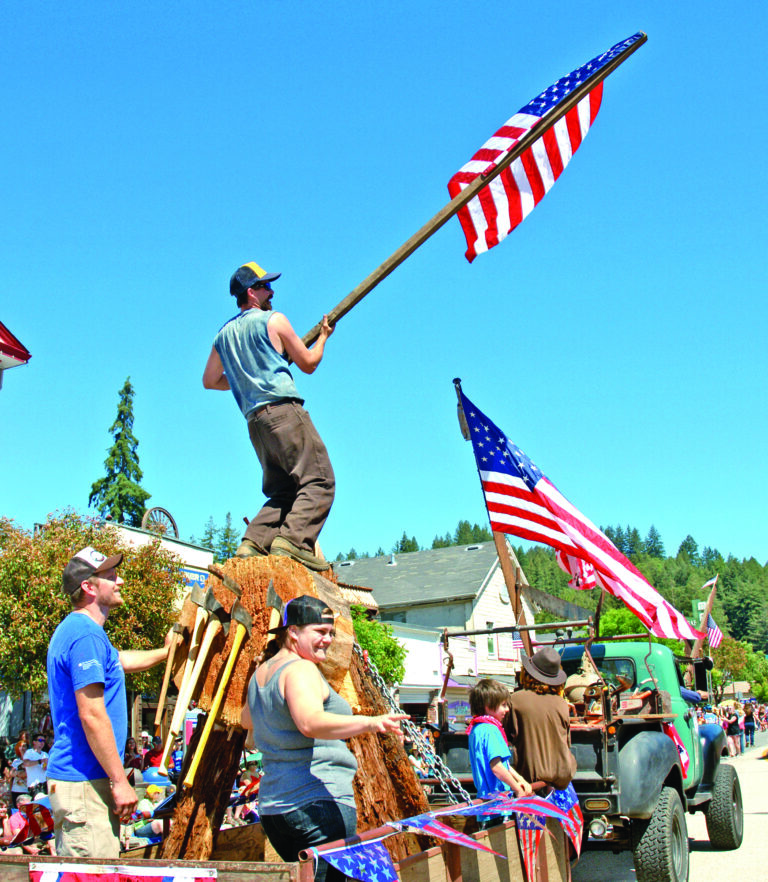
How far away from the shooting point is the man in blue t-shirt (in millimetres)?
3311

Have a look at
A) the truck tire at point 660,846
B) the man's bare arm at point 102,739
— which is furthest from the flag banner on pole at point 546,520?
the man's bare arm at point 102,739

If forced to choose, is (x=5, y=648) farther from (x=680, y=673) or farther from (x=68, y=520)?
(x=680, y=673)

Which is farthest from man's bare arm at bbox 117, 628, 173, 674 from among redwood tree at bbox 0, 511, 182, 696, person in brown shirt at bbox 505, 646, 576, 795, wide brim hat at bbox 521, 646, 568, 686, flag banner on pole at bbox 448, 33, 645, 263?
redwood tree at bbox 0, 511, 182, 696

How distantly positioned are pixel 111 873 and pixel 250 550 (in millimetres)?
1833

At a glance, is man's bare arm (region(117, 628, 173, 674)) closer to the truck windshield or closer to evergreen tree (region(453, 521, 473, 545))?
the truck windshield

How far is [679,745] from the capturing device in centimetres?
837

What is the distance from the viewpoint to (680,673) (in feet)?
30.4

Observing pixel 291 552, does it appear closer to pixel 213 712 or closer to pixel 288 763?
pixel 213 712

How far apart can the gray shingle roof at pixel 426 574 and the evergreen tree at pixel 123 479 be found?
1498 cm

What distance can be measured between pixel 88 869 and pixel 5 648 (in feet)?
57.5

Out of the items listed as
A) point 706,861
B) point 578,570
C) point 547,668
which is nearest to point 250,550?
point 547,668

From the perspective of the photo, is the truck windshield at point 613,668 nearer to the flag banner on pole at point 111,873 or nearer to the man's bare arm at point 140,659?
the man's bare arm at point 140,659

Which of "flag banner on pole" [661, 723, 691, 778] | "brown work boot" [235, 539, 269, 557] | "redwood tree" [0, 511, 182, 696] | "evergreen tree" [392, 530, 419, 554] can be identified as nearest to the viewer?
"brown work boot" [235, 539, 269, 557]

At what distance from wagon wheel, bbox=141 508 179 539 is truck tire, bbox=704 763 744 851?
20643 millimetres
